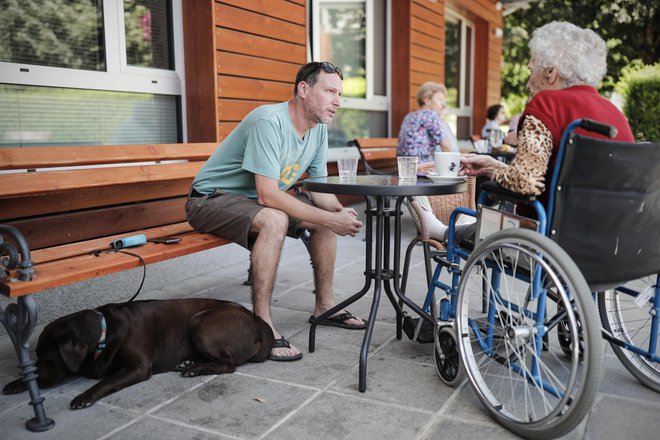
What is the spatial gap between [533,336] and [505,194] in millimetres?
504

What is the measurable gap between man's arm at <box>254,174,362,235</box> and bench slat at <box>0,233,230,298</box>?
14.7 inches

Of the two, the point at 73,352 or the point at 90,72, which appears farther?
the point at 90,72

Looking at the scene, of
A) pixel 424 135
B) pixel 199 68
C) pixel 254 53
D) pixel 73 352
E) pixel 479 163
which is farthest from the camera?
pixel 424 135

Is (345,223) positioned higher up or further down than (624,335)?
Answer: higher up

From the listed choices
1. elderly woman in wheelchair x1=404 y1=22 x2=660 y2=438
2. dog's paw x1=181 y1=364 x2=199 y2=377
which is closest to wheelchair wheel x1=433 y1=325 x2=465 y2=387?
elderly woman in wheelchair x1=404 y1=22 x2=660 y2=438

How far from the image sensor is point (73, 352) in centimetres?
227

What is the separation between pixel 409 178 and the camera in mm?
2727

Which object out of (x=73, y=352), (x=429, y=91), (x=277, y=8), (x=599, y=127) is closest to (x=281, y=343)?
(x=73, y=352)

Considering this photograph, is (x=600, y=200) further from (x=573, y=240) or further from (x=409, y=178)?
(x=409, y=178)

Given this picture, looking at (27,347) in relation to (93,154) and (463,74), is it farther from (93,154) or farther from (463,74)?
(463,74)

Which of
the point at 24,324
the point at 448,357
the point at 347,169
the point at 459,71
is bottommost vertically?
the point at 448,357

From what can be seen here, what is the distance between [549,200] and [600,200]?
0.15 m

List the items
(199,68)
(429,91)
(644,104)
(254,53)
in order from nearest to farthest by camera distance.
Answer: (199,68) < (254,53) < (429,91) < (644,104)

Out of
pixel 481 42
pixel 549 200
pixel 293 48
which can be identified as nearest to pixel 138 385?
pixel 549 200
